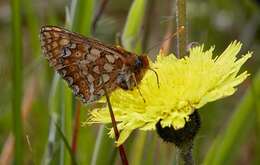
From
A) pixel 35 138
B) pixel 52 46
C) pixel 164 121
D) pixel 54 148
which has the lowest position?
pixel 35 138

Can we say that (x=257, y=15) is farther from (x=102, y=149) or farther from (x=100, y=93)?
(x=100, y=93)

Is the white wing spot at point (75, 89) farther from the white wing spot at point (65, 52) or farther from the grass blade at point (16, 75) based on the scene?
the grass blade at point (16, 75)

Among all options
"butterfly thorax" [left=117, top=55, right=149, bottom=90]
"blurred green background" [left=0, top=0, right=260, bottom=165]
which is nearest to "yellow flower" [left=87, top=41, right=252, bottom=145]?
"butterfly thorax" [left=117, top=55, right=149, bottom=90]

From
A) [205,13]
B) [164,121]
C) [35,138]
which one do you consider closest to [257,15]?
[205,13]

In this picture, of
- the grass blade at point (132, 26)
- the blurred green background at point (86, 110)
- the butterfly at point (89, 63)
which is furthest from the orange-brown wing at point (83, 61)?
the grass blade at point (132, 26)

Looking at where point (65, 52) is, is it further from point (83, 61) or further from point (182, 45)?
point (182, 45)

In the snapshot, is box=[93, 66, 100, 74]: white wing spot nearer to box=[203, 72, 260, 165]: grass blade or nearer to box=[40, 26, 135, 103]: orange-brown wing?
box=[40, 26, 135, 103]: orange-brown wing

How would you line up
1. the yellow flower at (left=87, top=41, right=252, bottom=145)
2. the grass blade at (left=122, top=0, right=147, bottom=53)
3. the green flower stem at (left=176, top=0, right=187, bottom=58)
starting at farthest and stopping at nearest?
1. the grass blade at (left=122, top=0, right=147, bottom=53)
2. the green flower stem at (left=176, top=0, right=187, bottom=58)
3. the yellow flower at (left=87, top=41, right=252, bottom=145)
